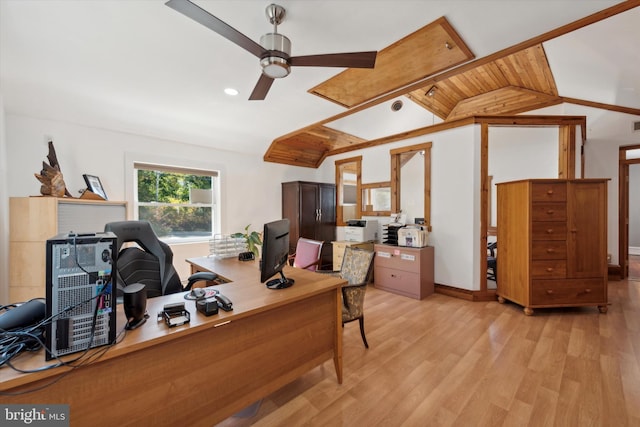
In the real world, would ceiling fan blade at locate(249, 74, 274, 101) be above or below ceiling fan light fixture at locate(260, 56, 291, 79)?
above

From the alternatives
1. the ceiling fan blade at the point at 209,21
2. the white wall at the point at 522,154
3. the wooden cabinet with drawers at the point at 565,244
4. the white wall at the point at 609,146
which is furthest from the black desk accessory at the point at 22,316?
the white wall at the point at 609,146

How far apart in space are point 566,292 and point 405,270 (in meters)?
1.83

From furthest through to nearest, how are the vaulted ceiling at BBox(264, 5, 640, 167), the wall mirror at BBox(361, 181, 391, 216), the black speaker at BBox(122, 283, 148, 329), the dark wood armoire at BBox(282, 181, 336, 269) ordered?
1. the dark wood armoire at BBox(282, 181, 336, 269)
2. the wall mirror at BBox(361, 181, 391, 216)
3. the vaulted ceiling at BBox(264, 5, 640, 167)
4. the black speaker at BBox(122, 283, 148, 329)

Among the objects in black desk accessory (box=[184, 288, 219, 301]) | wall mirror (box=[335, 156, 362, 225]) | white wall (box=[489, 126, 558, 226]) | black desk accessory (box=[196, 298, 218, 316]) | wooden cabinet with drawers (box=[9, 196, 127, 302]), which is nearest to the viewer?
black desk accessory (box=[196, 298, 218, 316])

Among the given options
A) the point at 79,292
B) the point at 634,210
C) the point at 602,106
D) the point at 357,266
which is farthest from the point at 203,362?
the point at 634,210

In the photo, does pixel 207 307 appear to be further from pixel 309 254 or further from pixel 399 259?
pixel 399 259

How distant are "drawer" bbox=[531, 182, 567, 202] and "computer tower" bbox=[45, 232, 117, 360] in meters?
3.97

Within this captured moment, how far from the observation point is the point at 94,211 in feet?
10.3

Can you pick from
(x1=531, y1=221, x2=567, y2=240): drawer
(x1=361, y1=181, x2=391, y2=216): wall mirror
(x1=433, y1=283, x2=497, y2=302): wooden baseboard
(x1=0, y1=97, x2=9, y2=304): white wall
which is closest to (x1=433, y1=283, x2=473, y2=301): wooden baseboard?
(x1=433, y1=283, x2=497, y2=302): wooden baseboard

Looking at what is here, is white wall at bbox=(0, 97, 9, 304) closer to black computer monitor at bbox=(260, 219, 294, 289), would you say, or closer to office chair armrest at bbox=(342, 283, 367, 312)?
black computer monitor at bbox=(260, 219, 294, 289)

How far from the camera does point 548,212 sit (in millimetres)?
3039

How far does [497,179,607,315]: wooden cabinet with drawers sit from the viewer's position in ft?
9.86

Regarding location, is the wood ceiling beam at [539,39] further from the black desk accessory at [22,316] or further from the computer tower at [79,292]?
the black desk accessory at [22,316]

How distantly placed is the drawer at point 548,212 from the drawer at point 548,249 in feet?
0.91
